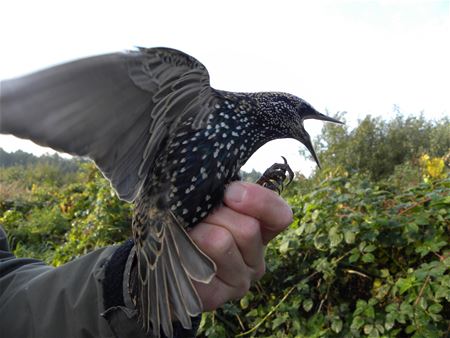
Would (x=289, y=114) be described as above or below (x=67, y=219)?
above

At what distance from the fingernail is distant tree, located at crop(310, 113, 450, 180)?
14.1 meters

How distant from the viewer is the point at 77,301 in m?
1.77

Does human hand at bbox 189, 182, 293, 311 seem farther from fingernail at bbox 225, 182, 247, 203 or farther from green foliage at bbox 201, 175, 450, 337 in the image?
green foliage at bbox 201, 175, 450, 337

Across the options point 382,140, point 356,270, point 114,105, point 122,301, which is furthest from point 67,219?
point 382,140

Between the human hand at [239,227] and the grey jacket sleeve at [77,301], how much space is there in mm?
295

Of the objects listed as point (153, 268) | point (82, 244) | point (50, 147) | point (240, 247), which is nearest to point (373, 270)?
point (240, 247)

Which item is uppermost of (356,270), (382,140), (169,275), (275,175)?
(275,175)

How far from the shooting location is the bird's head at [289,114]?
195cm

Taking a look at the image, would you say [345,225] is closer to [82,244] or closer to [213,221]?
[213,221]

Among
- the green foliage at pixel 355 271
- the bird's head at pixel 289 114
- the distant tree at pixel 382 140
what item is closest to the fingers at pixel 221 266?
the bird's head at pixel 289 114

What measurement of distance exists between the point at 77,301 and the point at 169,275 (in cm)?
42

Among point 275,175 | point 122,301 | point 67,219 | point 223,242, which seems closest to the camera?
point 223,242

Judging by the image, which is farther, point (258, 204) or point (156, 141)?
point (156, 141)

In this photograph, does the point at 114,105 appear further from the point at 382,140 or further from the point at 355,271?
the point at 382,140
